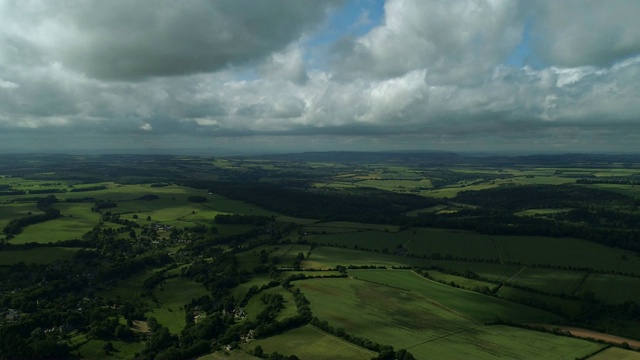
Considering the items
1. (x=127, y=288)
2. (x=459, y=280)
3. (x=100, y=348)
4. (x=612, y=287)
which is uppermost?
(x=612, y=287)

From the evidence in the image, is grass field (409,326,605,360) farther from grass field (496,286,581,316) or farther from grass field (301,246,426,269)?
grass field (301,246,426,269)

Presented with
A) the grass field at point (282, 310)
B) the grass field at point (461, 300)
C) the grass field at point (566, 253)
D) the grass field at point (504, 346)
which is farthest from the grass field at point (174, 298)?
the grass field at point (566, 253)

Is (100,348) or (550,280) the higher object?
(550,280)

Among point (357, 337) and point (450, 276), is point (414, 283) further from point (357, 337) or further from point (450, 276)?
point (357, 337)

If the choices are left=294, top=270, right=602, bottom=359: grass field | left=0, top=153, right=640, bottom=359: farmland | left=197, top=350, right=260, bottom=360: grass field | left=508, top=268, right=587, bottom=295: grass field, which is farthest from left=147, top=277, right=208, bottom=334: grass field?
left=508, top=268, right=587, bottom=295: grass field

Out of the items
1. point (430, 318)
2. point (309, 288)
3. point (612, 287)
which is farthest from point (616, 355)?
point (309, 288)

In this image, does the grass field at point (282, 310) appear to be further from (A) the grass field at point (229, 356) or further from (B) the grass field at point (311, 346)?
(A) the grass field at point (229, 356)

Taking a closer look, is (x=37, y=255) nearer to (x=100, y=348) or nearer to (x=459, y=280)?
(x=100, y=348)
